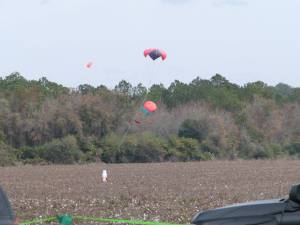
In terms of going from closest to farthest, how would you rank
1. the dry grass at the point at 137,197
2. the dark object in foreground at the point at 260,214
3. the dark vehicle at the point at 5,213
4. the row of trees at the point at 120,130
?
the dark object in foreground at the point at 260,214 → the dark vehicle at the point at 5,213 → the dry grass at the point at 137,197 → the row of trees at the point at 120,130

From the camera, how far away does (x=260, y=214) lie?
22.4 feet

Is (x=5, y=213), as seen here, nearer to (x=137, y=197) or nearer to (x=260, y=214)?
(x=260, y=214)

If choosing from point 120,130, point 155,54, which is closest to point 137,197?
point 155,54

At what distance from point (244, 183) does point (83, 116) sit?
36.8 meters

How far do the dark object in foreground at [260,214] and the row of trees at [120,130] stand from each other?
54.4 metres

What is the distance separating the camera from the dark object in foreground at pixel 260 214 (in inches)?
261

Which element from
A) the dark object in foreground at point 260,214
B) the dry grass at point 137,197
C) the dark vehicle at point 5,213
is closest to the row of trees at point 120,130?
the dry grass at point 137,197

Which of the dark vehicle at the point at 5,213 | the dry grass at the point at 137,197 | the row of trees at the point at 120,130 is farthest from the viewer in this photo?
the row of trees at the point at 120,130

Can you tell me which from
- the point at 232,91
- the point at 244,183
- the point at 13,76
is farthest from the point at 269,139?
the point at 244,183

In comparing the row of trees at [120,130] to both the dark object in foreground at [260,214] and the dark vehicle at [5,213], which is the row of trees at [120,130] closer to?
the dark vehicle at [5,213]

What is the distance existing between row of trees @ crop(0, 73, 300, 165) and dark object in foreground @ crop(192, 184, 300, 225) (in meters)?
54.4

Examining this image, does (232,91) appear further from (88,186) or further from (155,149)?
(88,186)

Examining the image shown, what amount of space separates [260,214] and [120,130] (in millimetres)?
60647

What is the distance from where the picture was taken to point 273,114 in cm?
8744
